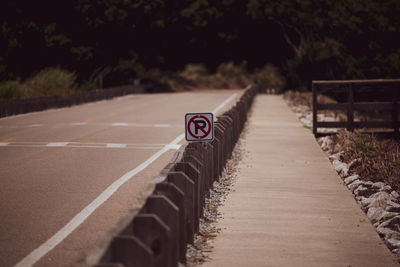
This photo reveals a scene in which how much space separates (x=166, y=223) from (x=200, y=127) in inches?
182

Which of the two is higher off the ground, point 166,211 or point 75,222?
point 166,211

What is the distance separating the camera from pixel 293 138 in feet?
61.9

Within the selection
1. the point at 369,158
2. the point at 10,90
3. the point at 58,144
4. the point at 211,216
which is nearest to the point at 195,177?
the point at 211,216

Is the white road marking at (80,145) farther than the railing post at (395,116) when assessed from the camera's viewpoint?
No

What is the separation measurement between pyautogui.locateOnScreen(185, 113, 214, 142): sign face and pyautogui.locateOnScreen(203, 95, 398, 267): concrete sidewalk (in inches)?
41.4

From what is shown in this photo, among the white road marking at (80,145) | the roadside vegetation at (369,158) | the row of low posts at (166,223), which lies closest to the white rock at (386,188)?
the roadside vegetation at (369,158)

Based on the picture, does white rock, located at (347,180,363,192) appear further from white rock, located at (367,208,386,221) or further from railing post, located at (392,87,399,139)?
railing post, located at (392,87,399,139)

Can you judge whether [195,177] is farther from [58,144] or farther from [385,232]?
[58,144]

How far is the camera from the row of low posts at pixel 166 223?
441 centimetres

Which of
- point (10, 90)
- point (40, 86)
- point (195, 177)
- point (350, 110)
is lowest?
point (195, 177)

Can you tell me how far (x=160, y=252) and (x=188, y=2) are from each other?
7412 cm

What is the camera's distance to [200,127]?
33.3 ft

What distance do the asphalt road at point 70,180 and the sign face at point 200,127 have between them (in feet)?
4.38

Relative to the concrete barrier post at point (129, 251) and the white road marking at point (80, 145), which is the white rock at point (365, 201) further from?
the white road marking at point (80, 145)
